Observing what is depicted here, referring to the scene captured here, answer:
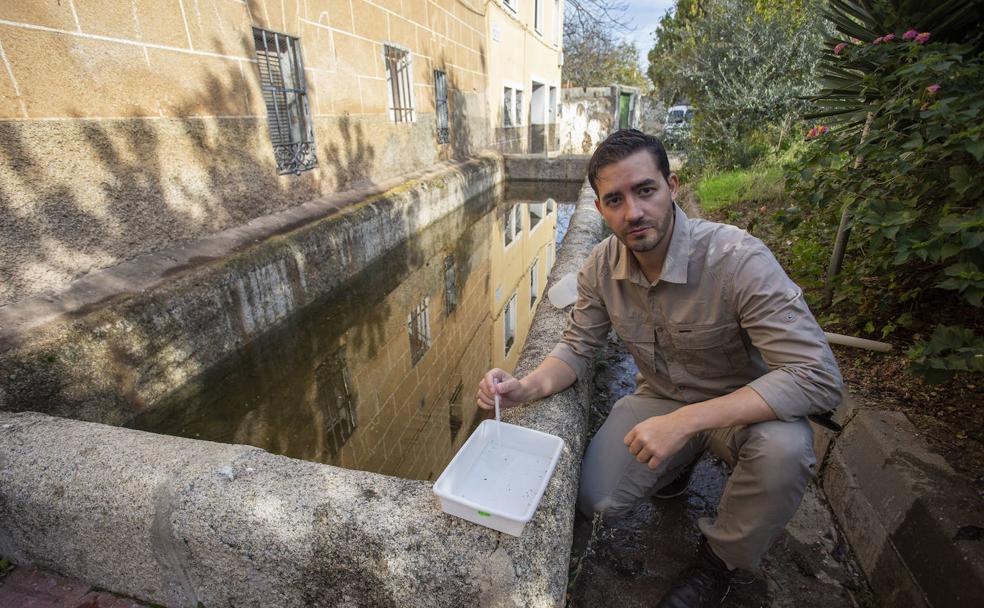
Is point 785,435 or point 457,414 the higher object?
point 785,435

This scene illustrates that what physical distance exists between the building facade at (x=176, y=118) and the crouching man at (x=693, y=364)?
2700 mm

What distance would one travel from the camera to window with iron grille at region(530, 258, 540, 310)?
501 cm

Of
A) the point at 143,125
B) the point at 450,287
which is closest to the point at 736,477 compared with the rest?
the point at 450,287

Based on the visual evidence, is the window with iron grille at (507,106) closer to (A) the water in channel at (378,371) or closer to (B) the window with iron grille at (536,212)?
(B) the window with iron grille at (536,212)

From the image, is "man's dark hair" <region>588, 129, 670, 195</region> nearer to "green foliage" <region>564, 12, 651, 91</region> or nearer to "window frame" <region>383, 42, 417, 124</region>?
"window frame" <region>383, 42, 417, 124</region>

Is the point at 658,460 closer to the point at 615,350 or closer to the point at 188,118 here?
the point at 615,350

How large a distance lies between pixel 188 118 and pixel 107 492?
305 centimetres

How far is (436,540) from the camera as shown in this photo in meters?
1.08

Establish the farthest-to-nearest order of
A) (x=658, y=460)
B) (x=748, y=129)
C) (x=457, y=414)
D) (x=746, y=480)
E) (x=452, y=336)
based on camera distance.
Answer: (x=748, y=129) → (x=452, y=336) → (x=457, y=414) → (x=746, y=480) → (x=658, y=460)

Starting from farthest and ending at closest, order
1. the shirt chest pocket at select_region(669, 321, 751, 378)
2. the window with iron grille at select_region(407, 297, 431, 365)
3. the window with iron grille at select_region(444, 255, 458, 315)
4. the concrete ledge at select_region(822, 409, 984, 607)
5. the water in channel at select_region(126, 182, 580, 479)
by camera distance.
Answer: the window with iron grille at select_region(444, 255, 458, 315), the window with iron grille at select_region(407, 297, 431, 365), the water in channel at select_region(126, 182, 580, 479), the shirt chest pocket at select_region(669, 321, 751, 378), the concrete ledge at select_region(822, 409, 984, 607)

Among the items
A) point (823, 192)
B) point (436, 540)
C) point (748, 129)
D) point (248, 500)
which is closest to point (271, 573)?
point (248, 500)

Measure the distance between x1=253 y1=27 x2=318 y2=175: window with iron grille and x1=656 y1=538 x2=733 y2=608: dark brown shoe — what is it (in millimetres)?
4523

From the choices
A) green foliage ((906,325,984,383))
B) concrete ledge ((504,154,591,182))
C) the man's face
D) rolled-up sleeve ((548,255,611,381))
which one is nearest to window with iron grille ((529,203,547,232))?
concrete ledge ((504,154,591,182))

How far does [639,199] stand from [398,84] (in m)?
6.44
